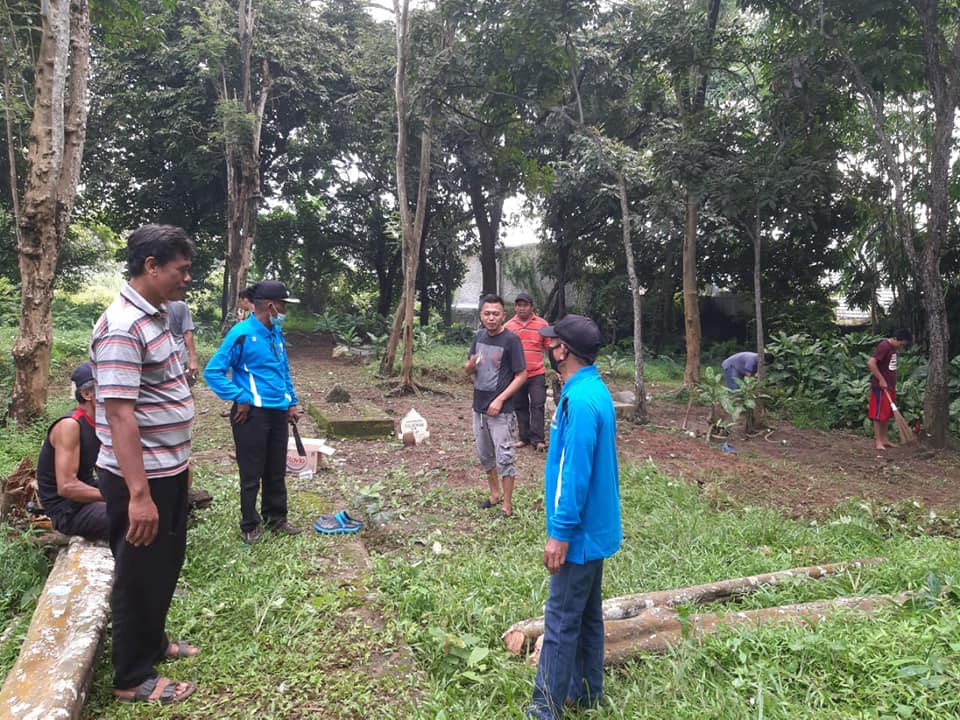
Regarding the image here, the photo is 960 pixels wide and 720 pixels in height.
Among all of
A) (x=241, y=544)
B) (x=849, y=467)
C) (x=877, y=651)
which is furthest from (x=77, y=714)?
(x=849, y=467)

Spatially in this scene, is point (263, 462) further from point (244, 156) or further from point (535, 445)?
point (244, 156)

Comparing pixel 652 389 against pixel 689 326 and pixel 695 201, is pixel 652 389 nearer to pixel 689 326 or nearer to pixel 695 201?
pixel 689 326

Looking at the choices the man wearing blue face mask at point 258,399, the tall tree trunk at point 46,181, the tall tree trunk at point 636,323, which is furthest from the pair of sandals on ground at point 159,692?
the tall tree trunk at point 636,323

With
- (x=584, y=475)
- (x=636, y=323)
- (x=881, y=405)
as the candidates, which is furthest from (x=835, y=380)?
(x=584, y=475)

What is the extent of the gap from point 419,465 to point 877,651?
4.75 m

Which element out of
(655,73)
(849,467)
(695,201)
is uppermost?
(655,73)

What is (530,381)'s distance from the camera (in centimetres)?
775

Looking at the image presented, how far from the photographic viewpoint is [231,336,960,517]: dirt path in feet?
20.8

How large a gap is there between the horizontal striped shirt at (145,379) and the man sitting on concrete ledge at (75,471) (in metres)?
1.03

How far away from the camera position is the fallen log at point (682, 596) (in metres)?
3.24

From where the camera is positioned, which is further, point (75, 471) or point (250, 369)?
point (250, 369)

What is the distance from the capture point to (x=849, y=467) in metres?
7.77

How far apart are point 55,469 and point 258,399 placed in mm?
1206

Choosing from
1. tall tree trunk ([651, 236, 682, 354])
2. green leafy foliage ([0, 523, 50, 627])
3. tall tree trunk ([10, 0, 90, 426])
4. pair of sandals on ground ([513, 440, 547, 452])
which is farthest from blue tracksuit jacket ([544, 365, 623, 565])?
tall tree trunk ([651, 236, 682, 354])
